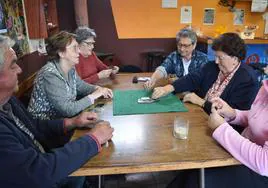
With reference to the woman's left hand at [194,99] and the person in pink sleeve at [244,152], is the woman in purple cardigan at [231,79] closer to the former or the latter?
the woman's left hand at [194,99]

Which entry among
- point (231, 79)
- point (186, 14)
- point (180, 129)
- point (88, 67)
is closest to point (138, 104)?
point (180, 129)

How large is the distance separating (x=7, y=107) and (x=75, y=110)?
516mm

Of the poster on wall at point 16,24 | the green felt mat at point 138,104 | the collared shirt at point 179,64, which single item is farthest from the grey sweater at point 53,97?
the collared shirt at point 179,64

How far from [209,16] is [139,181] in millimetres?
3518

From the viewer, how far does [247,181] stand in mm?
1133

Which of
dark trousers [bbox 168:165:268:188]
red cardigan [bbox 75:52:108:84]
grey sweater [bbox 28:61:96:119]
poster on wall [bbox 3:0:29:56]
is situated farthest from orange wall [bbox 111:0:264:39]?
dark trousers [bbox 168:165:268:188]

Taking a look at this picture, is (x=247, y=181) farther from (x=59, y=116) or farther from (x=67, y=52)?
(x=67, y=52)

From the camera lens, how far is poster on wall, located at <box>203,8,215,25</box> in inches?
176

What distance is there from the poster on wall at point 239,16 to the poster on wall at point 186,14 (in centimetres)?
84

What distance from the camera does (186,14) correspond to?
14.6 feet

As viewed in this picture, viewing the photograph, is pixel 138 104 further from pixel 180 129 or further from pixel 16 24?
pixel 16 24

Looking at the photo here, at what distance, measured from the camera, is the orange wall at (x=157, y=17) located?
434cm

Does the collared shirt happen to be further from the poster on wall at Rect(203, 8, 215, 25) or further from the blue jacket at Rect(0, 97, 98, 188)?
the poster on wall at Rect(203, 8, 215, 25)

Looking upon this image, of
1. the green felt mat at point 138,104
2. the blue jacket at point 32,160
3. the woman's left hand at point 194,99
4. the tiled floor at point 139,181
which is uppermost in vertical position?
the blue jacket at point 32,160
